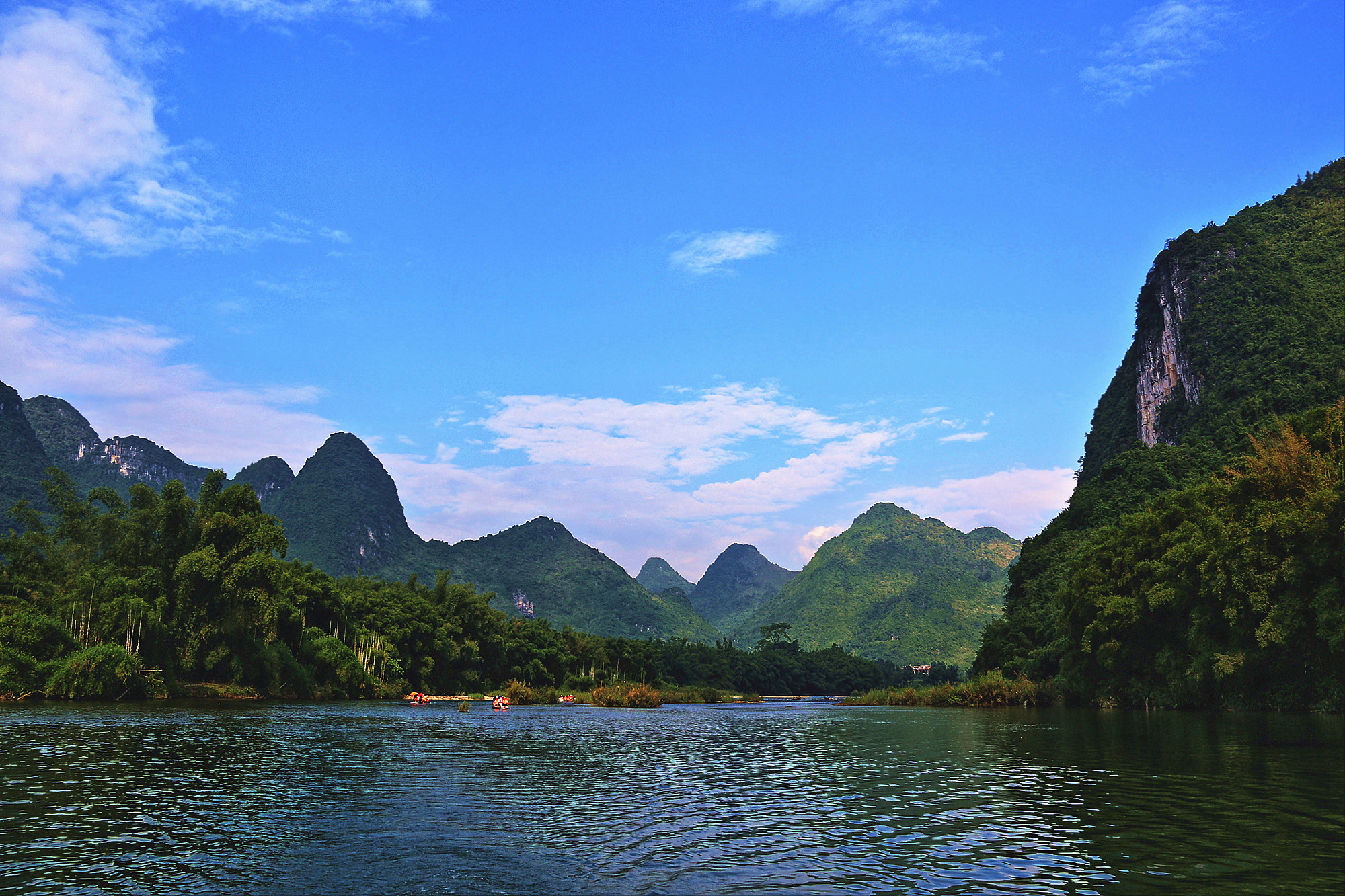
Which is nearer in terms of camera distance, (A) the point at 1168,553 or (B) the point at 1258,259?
(A) the point at 1168,553

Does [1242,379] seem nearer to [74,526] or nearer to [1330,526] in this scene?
[1330,526]

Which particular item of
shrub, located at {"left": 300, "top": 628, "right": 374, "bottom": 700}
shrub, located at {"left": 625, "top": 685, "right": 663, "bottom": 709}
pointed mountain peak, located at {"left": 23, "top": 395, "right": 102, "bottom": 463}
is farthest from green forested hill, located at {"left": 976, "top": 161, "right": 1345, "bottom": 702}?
pointed mountain peak, located at {"left": 23, "top": 395, "right": 102, "bottom": 463}

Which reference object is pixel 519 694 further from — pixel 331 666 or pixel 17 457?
pixel 17 457

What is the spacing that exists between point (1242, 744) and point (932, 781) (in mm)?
12907

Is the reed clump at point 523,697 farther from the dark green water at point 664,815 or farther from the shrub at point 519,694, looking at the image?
the dark green water at point 664,815

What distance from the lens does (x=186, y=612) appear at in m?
58.7

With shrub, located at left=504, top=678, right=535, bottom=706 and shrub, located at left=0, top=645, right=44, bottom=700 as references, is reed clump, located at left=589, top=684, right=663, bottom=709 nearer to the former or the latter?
shrub, located at left=504, top=678, right=535, bottom=706

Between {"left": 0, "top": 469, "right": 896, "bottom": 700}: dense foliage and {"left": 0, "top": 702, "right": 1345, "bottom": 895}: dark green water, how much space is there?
23724 millimetres

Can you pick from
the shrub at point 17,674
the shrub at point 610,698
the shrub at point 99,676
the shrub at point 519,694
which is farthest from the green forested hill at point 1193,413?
the shrub at point 17,674

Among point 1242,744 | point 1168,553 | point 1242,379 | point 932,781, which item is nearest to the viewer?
point 932,781

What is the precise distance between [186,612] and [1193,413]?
406 feet

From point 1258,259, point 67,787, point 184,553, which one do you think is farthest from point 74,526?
point 1258,259

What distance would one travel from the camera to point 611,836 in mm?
12953

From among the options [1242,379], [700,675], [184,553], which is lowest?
[700,675]
